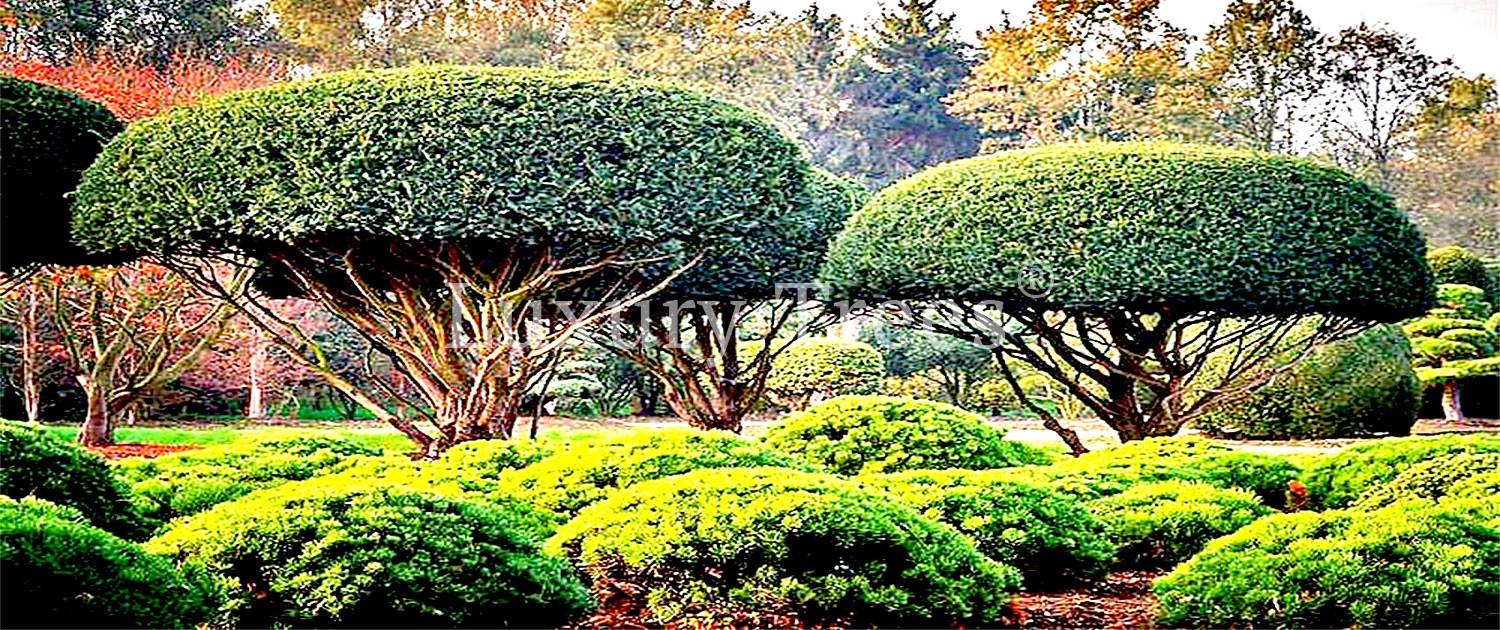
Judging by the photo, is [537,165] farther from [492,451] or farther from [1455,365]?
[1455,365]

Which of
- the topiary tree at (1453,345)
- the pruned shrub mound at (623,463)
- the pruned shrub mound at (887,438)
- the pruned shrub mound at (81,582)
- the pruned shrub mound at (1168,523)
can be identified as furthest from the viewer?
the topiary tree at (1453,345)

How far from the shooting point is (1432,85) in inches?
1235

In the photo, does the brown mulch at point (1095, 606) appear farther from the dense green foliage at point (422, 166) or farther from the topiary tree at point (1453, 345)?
the topiary tree at point (1453, 345)

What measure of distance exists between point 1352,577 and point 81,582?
3.92 meters

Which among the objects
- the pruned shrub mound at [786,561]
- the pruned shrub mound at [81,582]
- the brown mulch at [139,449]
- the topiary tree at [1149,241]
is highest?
the topiary tree at [1149,241]

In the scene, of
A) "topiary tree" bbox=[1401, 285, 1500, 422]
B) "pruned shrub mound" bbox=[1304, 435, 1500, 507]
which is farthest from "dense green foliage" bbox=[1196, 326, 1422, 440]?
"pruned shrub mound" bbox=[1304, 435, 1500, 507]

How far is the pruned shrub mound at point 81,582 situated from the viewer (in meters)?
3.41

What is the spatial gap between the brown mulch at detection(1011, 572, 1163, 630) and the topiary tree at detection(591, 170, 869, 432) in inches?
259

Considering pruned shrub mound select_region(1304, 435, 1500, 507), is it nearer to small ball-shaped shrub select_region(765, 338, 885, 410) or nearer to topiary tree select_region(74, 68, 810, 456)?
topiary tree select_region(74, 68, 810, 456)

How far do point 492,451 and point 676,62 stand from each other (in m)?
27.1

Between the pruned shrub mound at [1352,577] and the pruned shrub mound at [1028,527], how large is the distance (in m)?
0.67

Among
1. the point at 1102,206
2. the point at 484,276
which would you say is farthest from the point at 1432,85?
the point at 484,276

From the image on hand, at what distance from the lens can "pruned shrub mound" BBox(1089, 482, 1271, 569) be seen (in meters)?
6.37

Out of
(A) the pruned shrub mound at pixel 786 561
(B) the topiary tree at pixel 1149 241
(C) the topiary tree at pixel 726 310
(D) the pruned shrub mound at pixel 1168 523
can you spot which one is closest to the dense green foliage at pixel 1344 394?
(B) the topiary tree at pixel 1149 241
